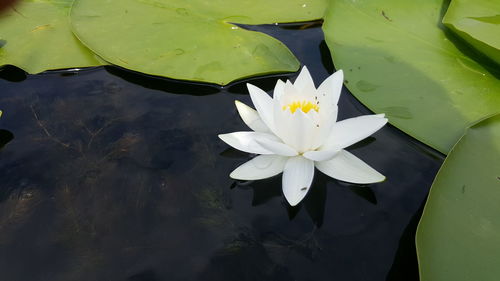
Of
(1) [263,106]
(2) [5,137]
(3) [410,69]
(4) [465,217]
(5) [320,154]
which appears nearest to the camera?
(4) [465,217]

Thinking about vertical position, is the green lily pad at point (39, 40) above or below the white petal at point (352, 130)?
below

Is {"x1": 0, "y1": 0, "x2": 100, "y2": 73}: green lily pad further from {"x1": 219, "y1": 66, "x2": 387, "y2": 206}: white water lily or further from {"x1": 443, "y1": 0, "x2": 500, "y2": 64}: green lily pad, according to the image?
{"x1": 443, "y1": 0, "x2": 500, "y2": 64}: green lily pad

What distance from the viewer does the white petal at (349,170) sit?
1.69 meters

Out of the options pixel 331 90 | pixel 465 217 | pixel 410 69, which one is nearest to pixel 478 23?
pixel 410 69

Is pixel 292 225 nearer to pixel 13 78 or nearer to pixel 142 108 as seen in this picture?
pixel 142 108

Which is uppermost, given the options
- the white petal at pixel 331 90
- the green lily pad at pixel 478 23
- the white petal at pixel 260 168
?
the green lily pad at pixel 478 23

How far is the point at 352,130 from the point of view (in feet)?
5.83

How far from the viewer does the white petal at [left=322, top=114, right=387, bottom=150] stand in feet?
5.69

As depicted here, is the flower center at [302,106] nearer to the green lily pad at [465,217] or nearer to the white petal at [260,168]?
the white petal at [260,168]

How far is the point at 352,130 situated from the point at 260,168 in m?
0.48

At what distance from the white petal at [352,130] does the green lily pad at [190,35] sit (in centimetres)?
74

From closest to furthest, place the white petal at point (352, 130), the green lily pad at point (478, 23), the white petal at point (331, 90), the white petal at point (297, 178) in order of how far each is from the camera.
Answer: the white petal at point (297, 178)
the white petal at point (352, 130)
the white petal at point (331, 90)
the green lily pad at point (478, 23)

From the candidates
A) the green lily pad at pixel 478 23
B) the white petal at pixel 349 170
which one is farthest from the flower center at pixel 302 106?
the green lily pad at pixel 478 23

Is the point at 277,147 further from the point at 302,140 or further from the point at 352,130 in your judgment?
the point at 352,130
